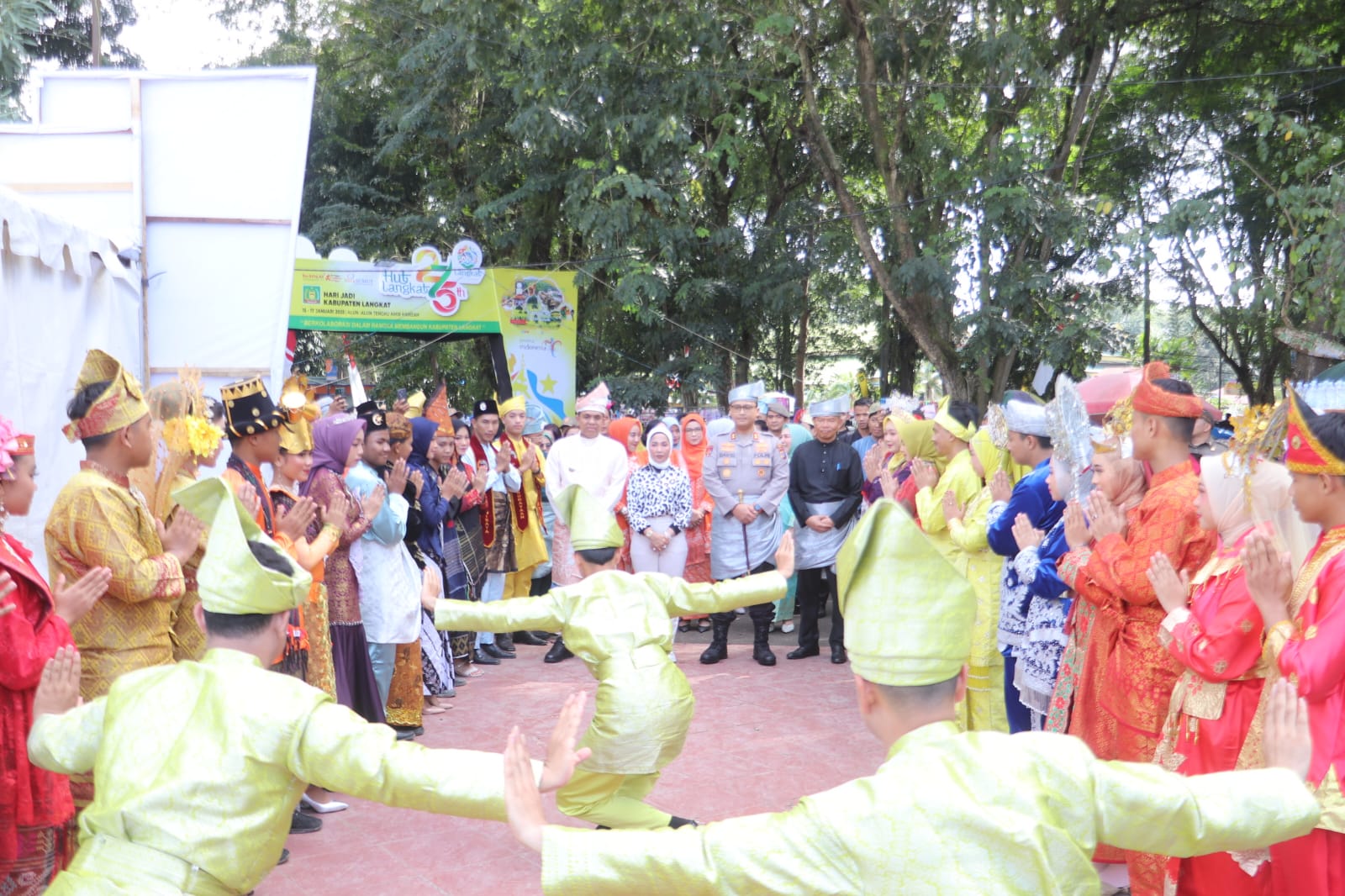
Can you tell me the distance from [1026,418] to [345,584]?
3690mm

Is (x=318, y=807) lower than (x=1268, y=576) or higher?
lower

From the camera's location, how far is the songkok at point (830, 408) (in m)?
9.03

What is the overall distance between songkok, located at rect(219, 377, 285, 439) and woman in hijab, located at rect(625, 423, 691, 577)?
4011 mm

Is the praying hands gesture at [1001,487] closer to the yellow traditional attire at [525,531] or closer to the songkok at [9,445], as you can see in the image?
the songkok at [9,445]

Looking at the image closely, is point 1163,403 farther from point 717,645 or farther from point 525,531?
point 525,531

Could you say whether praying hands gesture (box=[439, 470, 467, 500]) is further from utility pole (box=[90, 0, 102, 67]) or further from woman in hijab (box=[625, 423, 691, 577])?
utility pole (box=[90, 0, 102, 67])

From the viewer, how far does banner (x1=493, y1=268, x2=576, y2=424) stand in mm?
16672

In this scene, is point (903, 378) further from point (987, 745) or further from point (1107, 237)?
point (987, 745)

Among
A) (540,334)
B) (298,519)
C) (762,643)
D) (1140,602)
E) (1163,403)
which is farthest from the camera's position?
(540,334)

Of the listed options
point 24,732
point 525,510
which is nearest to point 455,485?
point 525,510

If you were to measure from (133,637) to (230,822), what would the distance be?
1789 mm

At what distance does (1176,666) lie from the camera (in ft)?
12.5

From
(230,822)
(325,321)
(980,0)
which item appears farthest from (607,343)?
(230,822)

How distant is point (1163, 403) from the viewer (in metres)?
3.96
